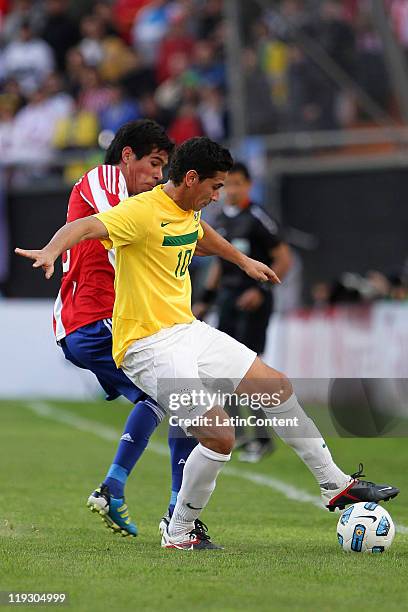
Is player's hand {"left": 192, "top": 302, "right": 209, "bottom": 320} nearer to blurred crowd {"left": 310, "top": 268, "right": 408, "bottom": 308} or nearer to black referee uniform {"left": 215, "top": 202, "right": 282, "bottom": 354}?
black referee uniform {"left": 215, "top": 202, "right": 282, "bottom": 354}

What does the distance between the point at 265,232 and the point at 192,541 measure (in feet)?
18.0

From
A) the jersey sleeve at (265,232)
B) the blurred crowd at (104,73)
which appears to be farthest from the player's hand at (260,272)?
the blurred crowd at (104,73)

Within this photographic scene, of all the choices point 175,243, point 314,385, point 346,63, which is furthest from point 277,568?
point 346,63

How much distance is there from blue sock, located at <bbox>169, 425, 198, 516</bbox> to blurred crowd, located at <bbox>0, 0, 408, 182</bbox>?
1081 centimetres

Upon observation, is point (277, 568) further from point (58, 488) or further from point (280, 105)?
point (280, 105)

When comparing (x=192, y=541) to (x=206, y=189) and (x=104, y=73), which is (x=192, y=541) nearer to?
(x=206, y=189)

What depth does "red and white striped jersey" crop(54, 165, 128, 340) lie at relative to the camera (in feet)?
24.2

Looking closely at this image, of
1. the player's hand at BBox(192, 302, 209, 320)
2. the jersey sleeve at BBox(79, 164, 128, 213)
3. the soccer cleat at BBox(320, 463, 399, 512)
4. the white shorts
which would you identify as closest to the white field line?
the soccer cleat at BBox(320, 463, 399, 512)

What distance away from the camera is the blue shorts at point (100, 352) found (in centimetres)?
743

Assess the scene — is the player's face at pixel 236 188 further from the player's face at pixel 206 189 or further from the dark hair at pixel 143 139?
the player's face at pixel 206 189

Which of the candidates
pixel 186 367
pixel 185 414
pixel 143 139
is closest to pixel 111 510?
pixel 185 414

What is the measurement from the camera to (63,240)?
20.3 feet

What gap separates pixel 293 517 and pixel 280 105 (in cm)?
1067

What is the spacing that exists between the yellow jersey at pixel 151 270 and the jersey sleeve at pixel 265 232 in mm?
5038
